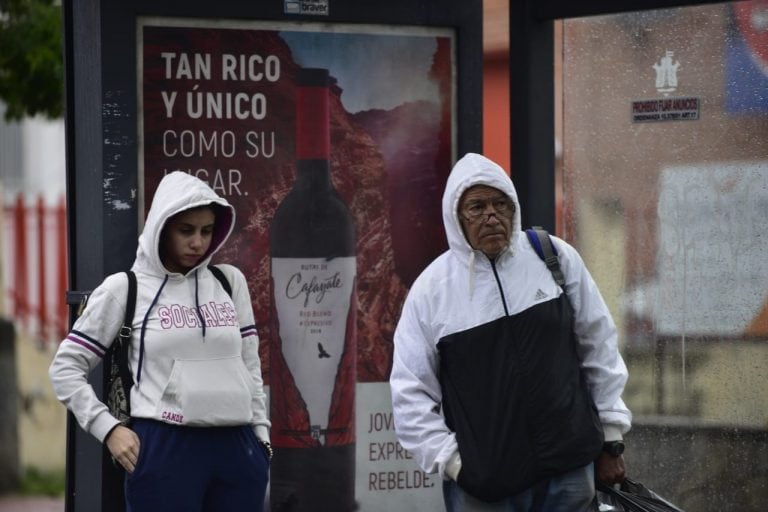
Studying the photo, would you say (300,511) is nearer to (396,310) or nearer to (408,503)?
(408,503)

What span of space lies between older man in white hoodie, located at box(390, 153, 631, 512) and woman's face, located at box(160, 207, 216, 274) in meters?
0.65

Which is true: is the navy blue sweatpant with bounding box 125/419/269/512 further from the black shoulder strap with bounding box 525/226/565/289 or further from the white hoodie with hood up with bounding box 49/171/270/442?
the black shoulder strap with bounding box 525/226/565/289

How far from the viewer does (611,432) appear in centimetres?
397

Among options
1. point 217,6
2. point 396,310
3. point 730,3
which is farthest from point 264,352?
point 730,3

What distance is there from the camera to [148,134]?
15.9 feet

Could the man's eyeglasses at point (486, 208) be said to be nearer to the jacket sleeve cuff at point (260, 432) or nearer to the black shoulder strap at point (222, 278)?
the black shoulder strap at point (222, 278)

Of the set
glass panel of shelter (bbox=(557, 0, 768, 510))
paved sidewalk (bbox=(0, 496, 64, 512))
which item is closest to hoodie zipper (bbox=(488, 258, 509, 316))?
glass panel of shelter (bbox=(557, 0, 768, 510))

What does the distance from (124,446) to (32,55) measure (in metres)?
5.11

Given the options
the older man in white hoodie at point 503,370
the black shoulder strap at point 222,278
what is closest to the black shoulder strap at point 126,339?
the black shoulder strap at point 222,278

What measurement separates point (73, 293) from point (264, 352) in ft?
2.38

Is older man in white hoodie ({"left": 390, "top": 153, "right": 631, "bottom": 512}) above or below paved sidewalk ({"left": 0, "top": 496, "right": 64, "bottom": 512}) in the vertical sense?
above

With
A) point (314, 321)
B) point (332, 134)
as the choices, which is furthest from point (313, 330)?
point (332, 134)

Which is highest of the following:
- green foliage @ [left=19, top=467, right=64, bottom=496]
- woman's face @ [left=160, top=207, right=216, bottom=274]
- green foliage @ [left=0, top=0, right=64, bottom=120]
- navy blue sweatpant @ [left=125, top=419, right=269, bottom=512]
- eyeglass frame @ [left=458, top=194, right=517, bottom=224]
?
green foliage @ [left=0, top=0, right=64, bottom=120]

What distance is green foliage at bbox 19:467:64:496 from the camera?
9.99m
